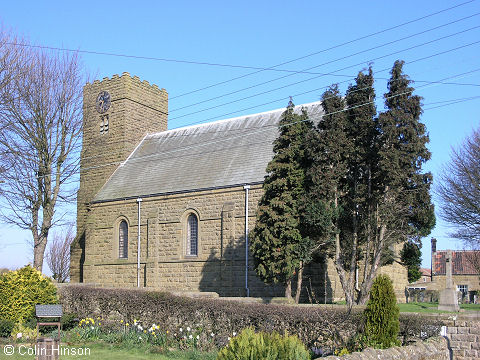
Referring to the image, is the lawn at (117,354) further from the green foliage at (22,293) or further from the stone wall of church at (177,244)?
the stone wall of church at (177,244)

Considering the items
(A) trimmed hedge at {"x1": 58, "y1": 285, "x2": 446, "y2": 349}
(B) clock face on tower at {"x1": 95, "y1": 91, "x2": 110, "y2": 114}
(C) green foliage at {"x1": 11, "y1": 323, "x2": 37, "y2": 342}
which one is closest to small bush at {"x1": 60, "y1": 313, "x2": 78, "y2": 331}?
(A) trimmed hedge at {"x1": 58, "y1": 285, "x2": 446, "y2": 349}

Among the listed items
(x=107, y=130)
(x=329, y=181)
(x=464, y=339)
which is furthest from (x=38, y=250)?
(x=464, y=339)

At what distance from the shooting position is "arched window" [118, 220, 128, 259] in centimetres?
3209

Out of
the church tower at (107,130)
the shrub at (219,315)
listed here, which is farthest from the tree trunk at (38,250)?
the shrub at (219,315)

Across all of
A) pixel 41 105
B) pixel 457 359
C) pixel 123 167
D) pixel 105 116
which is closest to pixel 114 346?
pixel 457 359

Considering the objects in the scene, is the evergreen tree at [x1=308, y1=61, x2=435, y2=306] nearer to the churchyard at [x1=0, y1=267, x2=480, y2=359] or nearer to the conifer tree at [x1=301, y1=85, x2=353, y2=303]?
the conifer tree at [x1=301, y1=85, x2=353, y2=303]

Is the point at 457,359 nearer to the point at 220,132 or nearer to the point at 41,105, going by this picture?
the point at 220,132

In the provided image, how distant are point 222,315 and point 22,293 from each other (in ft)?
25.8

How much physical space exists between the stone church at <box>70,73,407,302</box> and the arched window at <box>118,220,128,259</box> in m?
0.06

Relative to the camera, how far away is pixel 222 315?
14609 millimetres

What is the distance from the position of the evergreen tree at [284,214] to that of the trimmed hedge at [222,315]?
18.2ft

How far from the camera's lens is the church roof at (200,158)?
1104 inches

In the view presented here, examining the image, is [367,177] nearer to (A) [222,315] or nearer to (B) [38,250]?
(A) [222,315]

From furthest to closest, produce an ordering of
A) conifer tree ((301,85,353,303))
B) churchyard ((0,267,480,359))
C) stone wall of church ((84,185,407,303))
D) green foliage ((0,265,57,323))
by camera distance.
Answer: stone wall of church ((84,185,407,303)) < conifer tree ((301,85,353,303)) < green foliage ((0,265,57,323)) < churchyard ((0,267,480,359))
